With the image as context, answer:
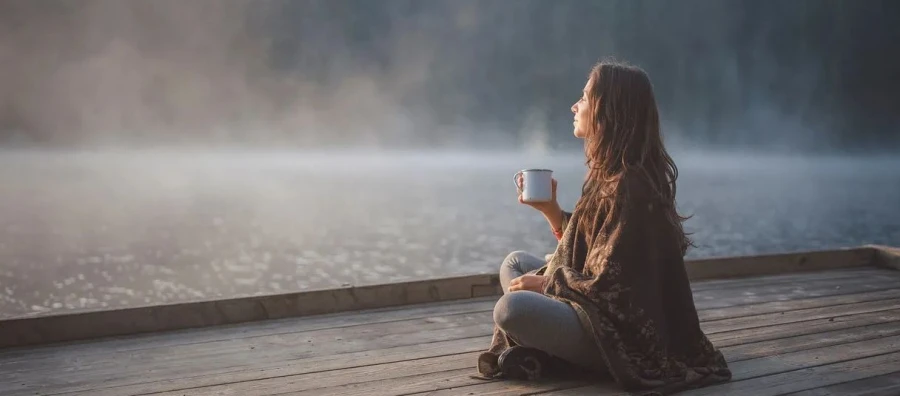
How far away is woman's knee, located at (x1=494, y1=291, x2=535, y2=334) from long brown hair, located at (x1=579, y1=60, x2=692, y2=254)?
0.22 metres

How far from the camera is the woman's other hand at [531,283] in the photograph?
6.10 feet

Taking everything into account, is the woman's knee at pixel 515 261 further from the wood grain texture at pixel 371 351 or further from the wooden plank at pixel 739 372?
the wooden plank at pixel 739 372

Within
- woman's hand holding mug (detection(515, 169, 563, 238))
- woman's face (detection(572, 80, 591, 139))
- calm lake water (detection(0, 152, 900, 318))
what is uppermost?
woman's face (detection(572, 80, 591, 139))

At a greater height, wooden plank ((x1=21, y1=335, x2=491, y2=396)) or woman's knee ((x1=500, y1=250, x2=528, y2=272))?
woman's knee ((x1=500, y1=250, x2=528, y2=272))

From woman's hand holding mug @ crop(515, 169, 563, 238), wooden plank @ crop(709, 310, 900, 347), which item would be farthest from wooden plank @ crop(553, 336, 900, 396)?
woman's hand holding mug @ crop(515, 169, 563, 238)

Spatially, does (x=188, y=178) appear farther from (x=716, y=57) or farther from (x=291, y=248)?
(x=716, y=57)

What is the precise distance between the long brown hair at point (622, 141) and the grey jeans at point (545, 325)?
0.20 metres

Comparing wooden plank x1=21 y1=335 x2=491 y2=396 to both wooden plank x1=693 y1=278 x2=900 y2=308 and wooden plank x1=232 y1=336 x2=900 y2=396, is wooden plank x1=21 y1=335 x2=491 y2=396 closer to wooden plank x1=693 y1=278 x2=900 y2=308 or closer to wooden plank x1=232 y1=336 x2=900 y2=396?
wooden plank x1=232 y1=336 x2=900 y2=396

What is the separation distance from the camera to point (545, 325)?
175 cm

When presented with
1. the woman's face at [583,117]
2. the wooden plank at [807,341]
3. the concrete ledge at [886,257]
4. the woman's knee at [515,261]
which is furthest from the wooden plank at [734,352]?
the concrete ledge at [886,257]

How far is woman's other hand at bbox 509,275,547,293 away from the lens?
186 centimetres

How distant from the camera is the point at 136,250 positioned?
544 cm

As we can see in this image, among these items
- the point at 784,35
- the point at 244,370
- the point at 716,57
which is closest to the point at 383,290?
the point at 244,370

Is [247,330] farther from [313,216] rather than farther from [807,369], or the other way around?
[313,216]
